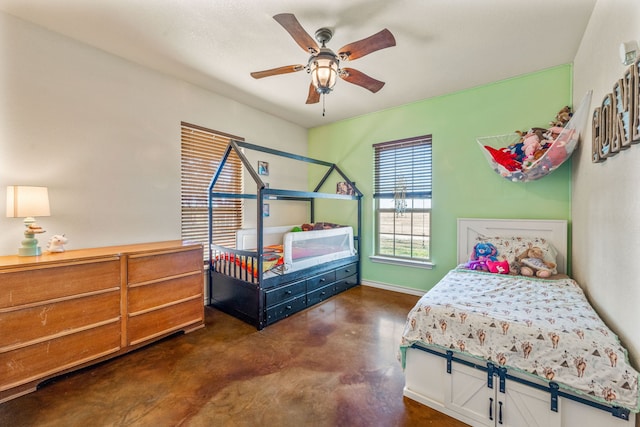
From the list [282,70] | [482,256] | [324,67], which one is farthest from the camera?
[482,256]

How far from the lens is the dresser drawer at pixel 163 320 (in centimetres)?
224

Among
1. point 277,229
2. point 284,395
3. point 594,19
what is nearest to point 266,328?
point 284,395

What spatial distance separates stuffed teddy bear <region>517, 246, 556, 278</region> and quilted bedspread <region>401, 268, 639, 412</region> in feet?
1.34

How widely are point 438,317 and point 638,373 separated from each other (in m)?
0.81

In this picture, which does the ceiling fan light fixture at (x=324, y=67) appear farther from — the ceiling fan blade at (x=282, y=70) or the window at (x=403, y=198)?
the window at (x=403, y=198)

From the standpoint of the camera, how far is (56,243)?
6.90 ft

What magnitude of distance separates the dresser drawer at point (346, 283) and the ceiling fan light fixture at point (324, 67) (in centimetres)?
264

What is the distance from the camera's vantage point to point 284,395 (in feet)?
5.76

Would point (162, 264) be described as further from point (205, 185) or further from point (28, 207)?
point (205, 185)

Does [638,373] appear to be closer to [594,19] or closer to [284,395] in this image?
[284,395]

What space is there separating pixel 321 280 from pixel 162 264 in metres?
1.81

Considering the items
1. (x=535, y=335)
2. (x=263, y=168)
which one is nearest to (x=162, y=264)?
(x=263, y=168)

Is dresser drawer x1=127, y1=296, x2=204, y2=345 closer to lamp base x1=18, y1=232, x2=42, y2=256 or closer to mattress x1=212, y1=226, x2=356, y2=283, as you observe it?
mattress x1=212, y1=226, x2=356, y2=283

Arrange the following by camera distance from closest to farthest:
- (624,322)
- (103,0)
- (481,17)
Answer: (624,322) → (103,0) → (481,17)
